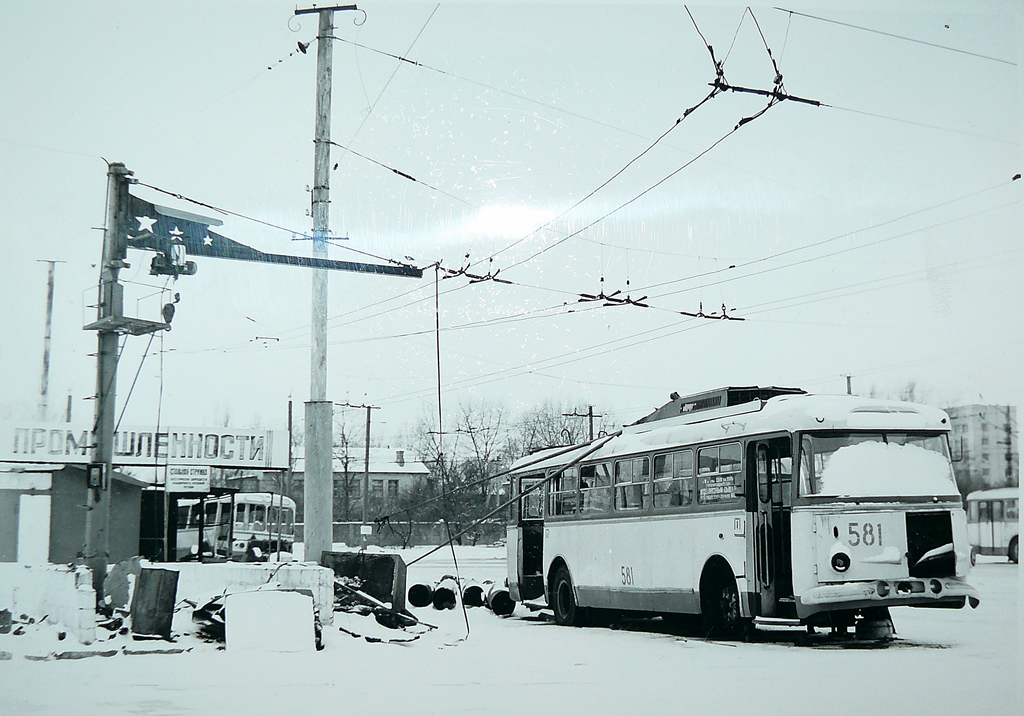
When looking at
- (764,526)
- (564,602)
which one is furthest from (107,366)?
(764,526)

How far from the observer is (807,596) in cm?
986

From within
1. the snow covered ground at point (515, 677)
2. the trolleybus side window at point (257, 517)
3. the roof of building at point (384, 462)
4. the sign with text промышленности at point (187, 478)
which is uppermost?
the roof of building at point (384, 462)

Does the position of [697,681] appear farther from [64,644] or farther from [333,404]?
[64,644]

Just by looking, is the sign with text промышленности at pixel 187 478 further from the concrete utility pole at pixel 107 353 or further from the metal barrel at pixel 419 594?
the metal barrel at pixel 419 594

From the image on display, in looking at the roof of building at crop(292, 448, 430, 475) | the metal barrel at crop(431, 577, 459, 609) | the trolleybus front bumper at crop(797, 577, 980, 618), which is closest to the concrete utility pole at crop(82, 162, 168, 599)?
the roof of building at crop(292, 448, 430, 475)

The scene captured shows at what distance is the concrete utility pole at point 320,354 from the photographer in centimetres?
1033

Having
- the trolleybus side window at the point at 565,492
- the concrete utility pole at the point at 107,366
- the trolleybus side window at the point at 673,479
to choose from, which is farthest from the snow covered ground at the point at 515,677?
the trolleybus side window at the point at 565,492

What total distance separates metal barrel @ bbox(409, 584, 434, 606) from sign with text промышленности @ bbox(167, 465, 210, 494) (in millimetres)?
2267

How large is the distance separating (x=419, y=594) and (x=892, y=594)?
4.36 meters

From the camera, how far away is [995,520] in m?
10.8

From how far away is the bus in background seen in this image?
405 inches

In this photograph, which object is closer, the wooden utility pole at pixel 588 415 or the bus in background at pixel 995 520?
the bus in background at pixel 995 520

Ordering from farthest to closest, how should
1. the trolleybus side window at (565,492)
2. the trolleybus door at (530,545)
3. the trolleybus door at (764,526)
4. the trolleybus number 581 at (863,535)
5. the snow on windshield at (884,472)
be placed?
the trolleybus door at (530,545) < the trolleybus side window at (565,492) < the trolleybus door at (764,526) < the snow on windshield at (884,472) < the trolleybus number 581 at (863,535)

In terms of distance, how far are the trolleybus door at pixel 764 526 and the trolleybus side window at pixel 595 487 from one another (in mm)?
2199
